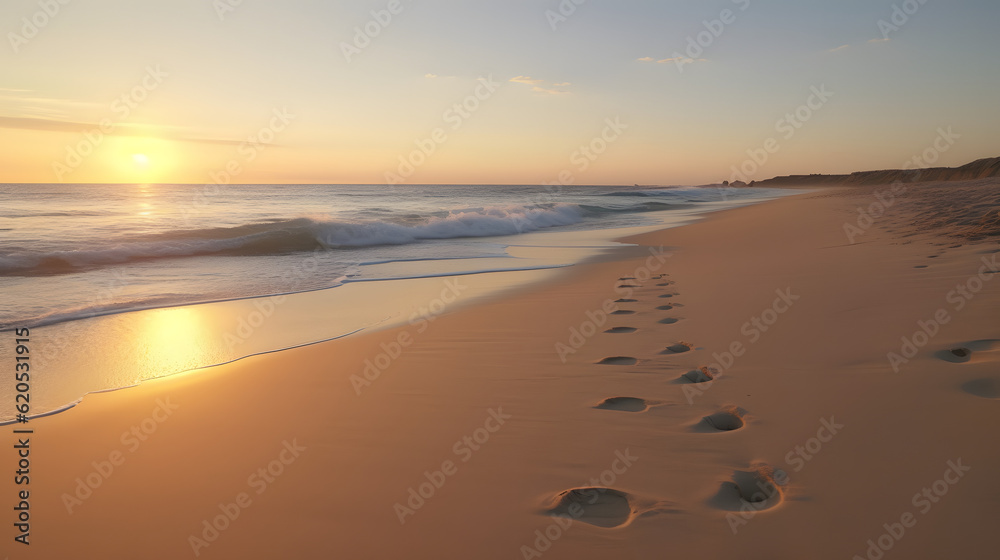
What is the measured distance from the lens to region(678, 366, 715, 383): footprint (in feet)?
11.7

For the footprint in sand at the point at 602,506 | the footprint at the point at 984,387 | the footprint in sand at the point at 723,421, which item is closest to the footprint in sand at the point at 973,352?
the footprint at the point at 984,387

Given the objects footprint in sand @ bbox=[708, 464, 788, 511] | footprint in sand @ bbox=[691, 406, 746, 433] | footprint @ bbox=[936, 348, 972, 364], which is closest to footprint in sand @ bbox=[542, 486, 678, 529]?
footprint in sand @ bbox=[708, 464, 788, 511]

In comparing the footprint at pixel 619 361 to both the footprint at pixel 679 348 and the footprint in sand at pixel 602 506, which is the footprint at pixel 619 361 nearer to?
the footprint at pixel 679 348

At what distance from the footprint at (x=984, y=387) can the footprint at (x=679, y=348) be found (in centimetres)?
170

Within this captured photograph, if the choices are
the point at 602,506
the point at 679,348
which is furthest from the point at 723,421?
the point at 679,348

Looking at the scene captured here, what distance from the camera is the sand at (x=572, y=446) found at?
82.6 inches

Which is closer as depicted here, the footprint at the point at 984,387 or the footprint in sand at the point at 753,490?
the footprint in sand at the point at 753,490

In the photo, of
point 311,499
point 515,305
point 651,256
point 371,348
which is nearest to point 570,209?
point 651,256

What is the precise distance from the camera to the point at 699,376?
363cm

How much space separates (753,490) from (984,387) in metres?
1.70

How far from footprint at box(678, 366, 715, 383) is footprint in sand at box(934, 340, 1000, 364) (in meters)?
1.42

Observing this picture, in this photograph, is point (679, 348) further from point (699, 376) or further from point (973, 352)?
point (973, 352)

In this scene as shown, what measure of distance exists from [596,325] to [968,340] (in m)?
2.77

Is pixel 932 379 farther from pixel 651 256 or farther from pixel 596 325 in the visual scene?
pixel 651 256
